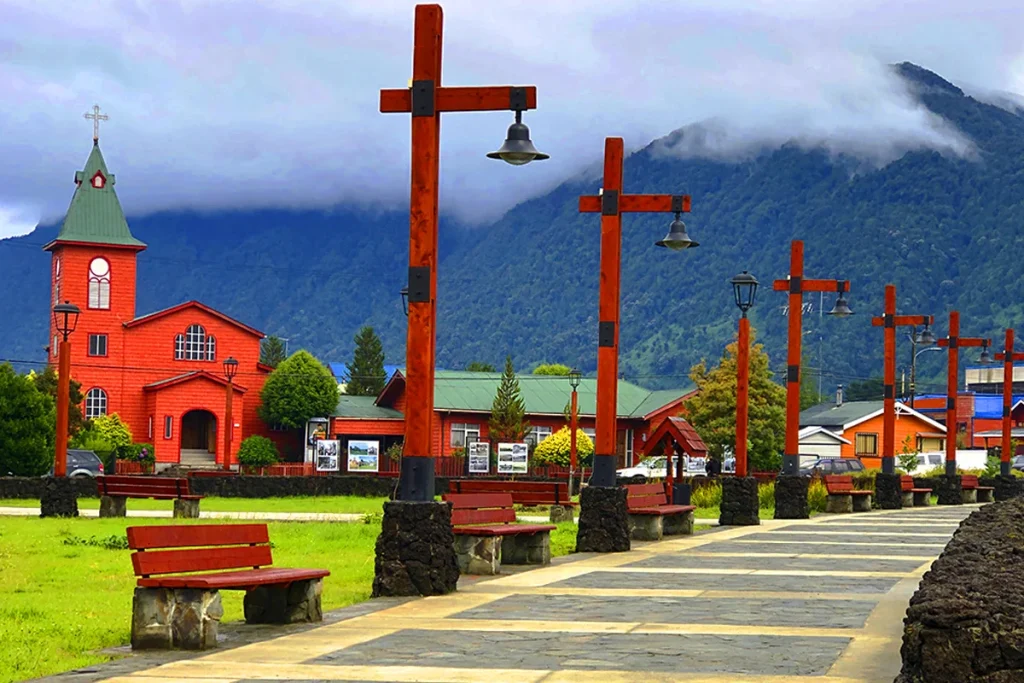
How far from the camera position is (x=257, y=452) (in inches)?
3083

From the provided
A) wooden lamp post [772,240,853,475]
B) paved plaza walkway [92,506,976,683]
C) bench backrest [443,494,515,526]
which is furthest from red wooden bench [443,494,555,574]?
wooden lamp post [772,240,853,475]

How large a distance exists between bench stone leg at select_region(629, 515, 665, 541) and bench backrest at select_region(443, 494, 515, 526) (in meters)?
5.23

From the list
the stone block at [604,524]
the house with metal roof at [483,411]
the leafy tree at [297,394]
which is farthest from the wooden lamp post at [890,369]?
the leafy tree at [297,394]

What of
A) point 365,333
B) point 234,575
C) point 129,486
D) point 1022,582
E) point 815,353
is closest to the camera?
point 1022,582

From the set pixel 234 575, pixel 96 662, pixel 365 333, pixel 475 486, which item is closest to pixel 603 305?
pixel 475 486

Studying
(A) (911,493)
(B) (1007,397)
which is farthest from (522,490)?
(B) (1007,397)

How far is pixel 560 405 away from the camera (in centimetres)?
7881

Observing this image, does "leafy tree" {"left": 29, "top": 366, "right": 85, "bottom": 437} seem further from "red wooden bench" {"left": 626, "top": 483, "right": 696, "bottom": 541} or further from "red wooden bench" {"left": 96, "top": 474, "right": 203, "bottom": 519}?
"red wooden bench" {"left": 626, "top": 483, "right": 696, "bottom": 541}

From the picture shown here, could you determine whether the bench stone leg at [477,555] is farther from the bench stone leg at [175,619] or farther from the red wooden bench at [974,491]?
the red wooden bench at [974,491]

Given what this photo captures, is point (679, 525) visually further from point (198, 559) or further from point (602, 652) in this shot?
point (602, 652)

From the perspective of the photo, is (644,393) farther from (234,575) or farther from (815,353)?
(815,353)

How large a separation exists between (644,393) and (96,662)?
237ft

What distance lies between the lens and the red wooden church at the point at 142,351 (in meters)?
79.9

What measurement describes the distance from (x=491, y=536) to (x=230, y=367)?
209 feet
